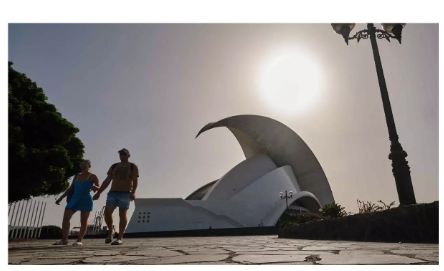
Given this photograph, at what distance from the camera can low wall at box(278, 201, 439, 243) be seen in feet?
13.0

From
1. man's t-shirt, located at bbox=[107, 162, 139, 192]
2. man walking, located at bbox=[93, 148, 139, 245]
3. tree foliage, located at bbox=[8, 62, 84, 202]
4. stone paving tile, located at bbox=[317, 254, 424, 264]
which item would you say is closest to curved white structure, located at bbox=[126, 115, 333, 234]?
tree foliage, located at bbox=[8, 62, 84, 202]

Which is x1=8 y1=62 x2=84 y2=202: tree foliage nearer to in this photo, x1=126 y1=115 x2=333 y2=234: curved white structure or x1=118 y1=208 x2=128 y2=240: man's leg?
x1=118 y1=208 x2=128 y2=240: man's leg

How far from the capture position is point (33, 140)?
452 inches

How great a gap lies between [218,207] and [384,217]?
27137mm

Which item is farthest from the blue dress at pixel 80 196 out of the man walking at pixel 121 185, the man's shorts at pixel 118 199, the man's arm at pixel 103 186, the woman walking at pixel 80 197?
the man's shorts at pixel 118 199

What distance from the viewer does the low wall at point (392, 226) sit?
13.0ft

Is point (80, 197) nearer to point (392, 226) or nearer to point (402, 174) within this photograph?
point (392, 226)

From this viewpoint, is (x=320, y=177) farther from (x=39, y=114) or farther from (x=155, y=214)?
(x=39, y=114)

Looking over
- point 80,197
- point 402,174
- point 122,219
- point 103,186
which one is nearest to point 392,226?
point 402,174

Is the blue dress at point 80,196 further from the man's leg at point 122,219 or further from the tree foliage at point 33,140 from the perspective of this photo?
the tree foliage at point 33,140

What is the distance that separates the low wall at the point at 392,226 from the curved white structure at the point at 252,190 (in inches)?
960

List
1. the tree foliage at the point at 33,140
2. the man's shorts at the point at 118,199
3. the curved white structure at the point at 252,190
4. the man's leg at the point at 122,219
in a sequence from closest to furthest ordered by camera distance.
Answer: the man's shorts at the point at 118,199, the man's leg at the point at 122,219, the tree foliage at the point at 33,140, the curved white structure at the point at 252,190

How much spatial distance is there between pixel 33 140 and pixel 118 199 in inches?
337
